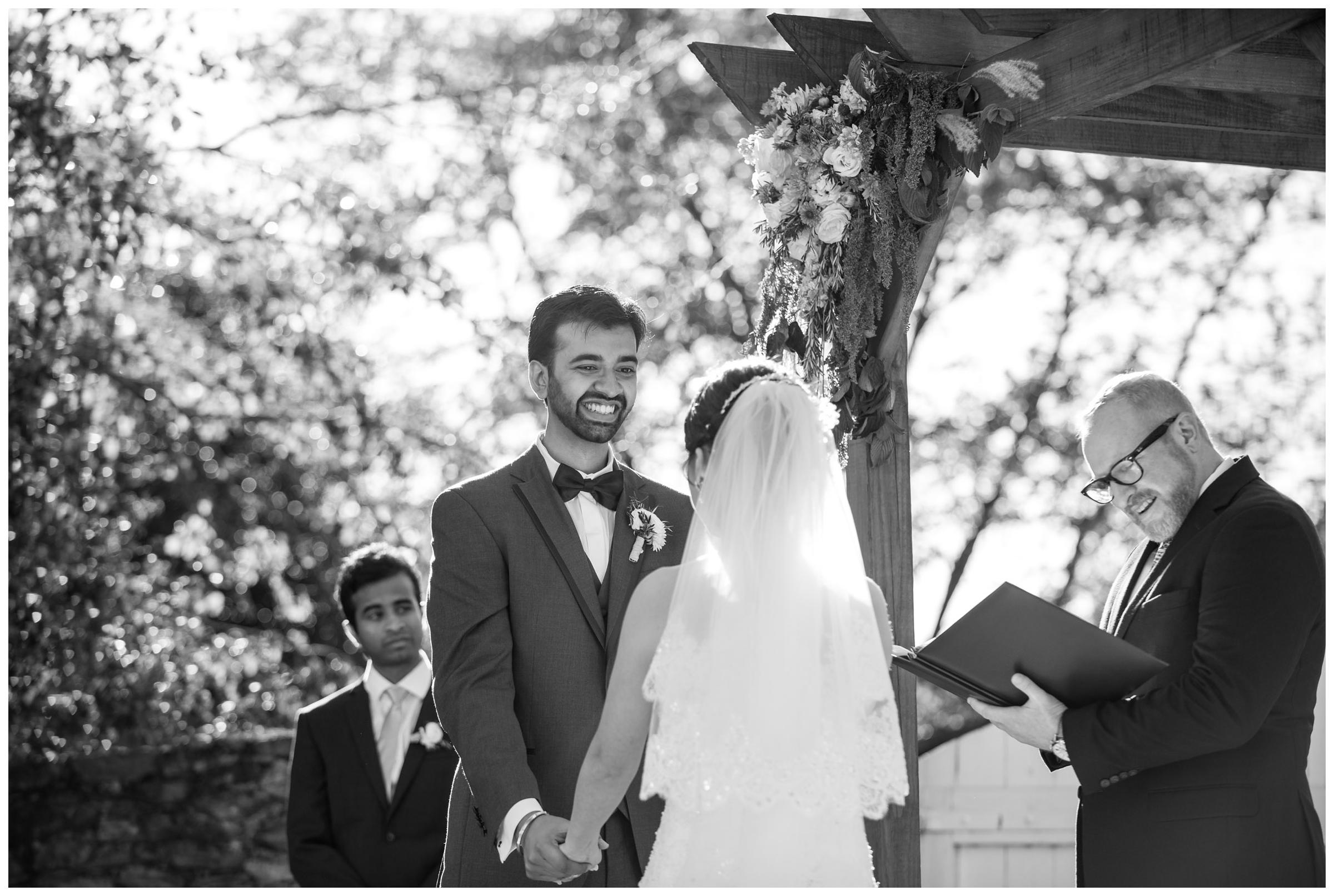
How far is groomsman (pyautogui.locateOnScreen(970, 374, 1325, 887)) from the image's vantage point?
349cm

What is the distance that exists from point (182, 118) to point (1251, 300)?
966 centimetres

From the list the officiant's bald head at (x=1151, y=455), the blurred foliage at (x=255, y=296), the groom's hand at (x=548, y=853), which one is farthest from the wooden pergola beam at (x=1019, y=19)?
the blurred foliage at (x=255, y=296)

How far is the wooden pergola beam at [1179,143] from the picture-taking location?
4.95 metres

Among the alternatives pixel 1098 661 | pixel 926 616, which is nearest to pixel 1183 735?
pixel 1098 661

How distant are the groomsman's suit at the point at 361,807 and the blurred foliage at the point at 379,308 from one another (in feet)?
10.6

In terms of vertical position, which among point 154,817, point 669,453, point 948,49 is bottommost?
point 154,817

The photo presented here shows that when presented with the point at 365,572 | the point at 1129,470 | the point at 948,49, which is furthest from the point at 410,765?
the point at 948,49

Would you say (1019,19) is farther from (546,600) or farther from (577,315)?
(546,600)

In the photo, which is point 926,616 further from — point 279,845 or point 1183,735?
point 1183,735

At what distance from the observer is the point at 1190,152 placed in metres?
5.07

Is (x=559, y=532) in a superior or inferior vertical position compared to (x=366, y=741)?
superior

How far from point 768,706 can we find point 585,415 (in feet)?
3.75

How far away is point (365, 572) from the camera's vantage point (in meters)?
5.48

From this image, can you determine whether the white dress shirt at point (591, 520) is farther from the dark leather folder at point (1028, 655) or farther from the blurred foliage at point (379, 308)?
the blurred foliage at point (379, 308)
